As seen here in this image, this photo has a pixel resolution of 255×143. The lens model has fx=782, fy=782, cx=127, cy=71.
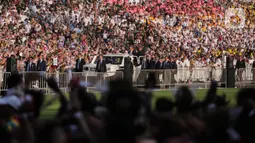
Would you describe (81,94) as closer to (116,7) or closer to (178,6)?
(116,7)

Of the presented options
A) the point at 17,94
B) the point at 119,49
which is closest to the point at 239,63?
the point at 119,49

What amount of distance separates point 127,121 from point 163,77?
30.6m

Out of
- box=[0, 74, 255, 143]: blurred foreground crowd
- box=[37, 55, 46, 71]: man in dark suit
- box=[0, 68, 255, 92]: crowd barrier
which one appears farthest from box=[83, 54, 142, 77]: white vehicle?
box=[0, 74, 255, 143]: blurred foreground crowd

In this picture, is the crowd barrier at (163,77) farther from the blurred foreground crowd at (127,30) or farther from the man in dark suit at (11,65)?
the blurred foreground crowd at (127,30)

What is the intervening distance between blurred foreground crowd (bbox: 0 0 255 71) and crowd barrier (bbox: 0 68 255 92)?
3.31 m

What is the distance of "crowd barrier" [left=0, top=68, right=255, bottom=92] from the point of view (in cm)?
3167

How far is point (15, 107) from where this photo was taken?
1012cm

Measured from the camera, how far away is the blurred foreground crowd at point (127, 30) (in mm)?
39625

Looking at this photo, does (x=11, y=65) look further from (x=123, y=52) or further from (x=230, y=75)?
(x=123, y=52)

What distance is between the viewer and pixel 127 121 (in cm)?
631

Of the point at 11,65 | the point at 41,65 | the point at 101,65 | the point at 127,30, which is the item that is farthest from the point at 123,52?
the point at 11,65

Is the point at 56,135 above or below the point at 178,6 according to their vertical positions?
below

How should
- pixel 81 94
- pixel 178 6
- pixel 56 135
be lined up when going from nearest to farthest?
pixel 56 135, pixel 81 94, pixel 178 6

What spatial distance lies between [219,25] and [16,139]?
1982 inches
